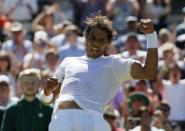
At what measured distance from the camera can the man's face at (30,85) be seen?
882 centimetres

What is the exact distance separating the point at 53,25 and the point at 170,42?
2.37m

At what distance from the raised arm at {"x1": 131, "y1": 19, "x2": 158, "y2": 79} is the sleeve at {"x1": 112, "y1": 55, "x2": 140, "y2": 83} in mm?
32

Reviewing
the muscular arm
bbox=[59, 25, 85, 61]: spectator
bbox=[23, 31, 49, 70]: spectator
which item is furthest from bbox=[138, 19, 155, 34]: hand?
bbox=[59, 25, 85, 61]: spectator

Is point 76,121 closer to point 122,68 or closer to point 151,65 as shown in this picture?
point 122,68

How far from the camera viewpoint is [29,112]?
876cm

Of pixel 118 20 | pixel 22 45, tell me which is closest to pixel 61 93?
pixel 22 45

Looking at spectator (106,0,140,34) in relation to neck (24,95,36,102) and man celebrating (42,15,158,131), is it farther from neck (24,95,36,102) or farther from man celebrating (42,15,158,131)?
man celebrating (42,15,158,131)

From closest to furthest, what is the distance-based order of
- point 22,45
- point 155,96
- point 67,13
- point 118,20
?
1. point 155,96
2. point 22,45
3. point 118,20
4. point 67,13

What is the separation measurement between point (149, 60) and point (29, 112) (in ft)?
9.25

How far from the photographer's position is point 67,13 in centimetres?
1591

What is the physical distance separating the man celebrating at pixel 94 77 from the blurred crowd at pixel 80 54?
1.84m

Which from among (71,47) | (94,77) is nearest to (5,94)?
(71,47)

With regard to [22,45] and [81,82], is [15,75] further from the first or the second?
[81,82]

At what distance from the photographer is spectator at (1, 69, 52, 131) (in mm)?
8617
